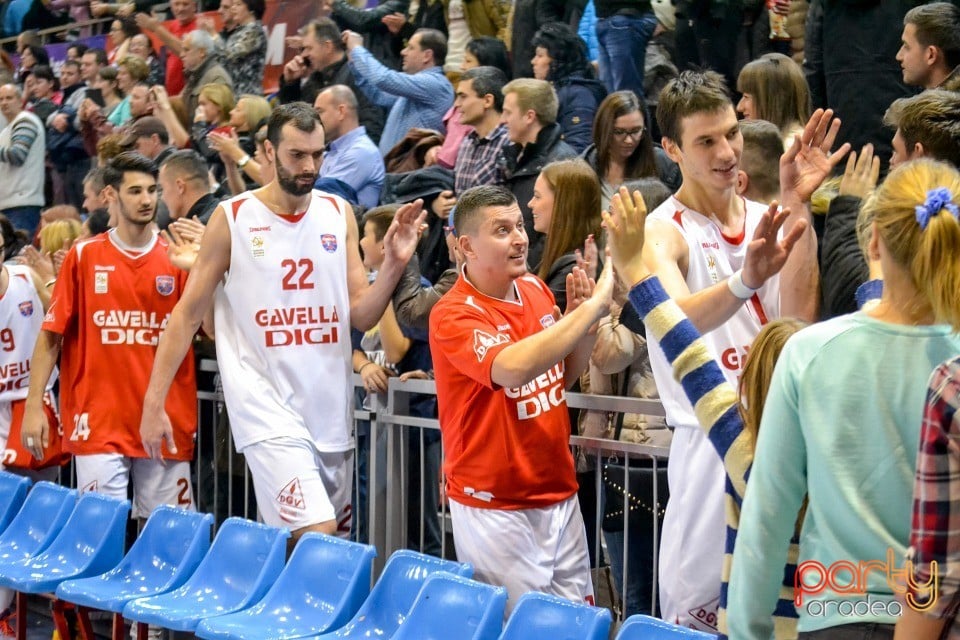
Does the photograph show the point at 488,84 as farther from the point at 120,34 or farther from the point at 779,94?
the point at 120,34

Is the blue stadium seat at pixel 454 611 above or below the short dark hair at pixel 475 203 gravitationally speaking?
below

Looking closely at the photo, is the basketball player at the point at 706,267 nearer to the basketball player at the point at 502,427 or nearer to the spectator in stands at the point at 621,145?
the basketball player at the point at 502,427

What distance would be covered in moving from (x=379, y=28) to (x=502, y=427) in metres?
6.57

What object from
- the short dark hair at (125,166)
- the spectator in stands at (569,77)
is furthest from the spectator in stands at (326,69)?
the short dark hair at (125,166)

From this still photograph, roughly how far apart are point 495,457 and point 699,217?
1.06 metres

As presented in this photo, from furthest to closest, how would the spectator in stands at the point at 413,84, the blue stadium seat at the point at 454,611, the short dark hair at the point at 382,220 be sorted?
the spectator in stands at the point at 413,84
the short dark hair at the point at 382,220
the blue stadium seat at the point at 454,611

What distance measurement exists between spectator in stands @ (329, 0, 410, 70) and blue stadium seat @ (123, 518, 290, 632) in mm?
5839

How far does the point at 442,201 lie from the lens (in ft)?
23.3

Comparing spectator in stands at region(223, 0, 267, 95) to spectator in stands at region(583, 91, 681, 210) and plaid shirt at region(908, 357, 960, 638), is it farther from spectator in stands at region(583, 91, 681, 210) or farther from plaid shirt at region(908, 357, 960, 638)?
plaid shirt at region(908, 357, 960, 638)

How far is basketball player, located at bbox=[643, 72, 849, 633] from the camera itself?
393 cm

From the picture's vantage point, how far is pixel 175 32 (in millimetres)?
12672

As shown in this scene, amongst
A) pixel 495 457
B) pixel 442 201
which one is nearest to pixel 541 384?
pixel 495 457

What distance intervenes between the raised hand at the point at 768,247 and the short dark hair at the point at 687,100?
642 mm

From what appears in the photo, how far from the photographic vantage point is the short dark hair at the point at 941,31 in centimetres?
518
